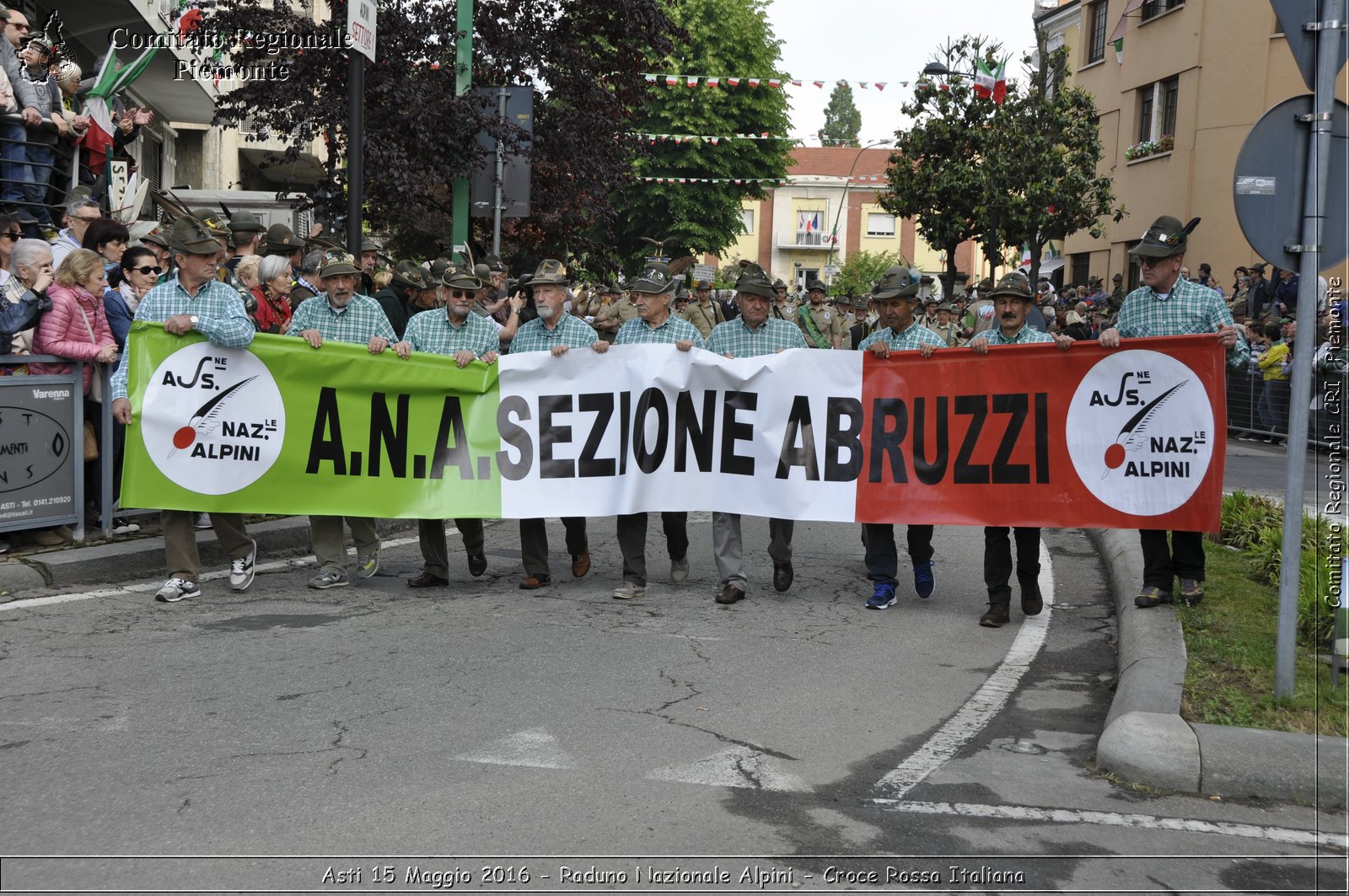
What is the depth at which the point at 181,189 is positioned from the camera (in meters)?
21.1

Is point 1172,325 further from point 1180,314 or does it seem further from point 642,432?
point 642,432

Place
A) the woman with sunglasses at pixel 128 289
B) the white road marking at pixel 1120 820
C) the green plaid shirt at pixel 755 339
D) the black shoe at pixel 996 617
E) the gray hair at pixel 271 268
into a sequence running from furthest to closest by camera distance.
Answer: the gray hair at pixel 271 268 → the woman with sunglasses at pixel 128 289 → the green plaid shirt at pixel 755 339 → the black shoe at pixel 996 617 → the white road marking at pixel 1120 820

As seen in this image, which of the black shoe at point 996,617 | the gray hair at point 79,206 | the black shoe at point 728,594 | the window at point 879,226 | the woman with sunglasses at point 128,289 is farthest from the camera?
the window at point 879,226

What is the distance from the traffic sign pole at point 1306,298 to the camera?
18.3 feet

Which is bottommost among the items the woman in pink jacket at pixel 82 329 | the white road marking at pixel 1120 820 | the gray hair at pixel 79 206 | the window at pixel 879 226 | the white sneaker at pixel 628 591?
the white road marking at pixel 1120 820

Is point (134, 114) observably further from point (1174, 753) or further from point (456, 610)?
point (1174, 753)

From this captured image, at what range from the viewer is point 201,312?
820 cm

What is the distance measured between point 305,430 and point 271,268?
87.0 inches

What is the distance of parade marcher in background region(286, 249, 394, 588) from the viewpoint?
8.50 m

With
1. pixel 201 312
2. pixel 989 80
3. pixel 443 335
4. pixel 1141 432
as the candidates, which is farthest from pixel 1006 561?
pixel 989 80

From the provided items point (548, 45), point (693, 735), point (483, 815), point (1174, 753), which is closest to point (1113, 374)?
point (1174, 753)

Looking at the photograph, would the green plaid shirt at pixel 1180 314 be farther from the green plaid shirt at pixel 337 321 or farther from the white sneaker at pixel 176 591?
the white sneaker at pixel 176 591

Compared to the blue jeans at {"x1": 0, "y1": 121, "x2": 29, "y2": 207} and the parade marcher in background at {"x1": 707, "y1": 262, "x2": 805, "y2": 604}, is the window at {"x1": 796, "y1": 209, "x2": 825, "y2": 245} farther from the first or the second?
the parade marcher in background at {"x1": 707, "y1": 262, "x2": 805, "y2": 604}

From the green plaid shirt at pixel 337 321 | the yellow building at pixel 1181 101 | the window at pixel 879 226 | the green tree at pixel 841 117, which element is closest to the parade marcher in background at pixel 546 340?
the green plaid shirt at pixel 337 321
